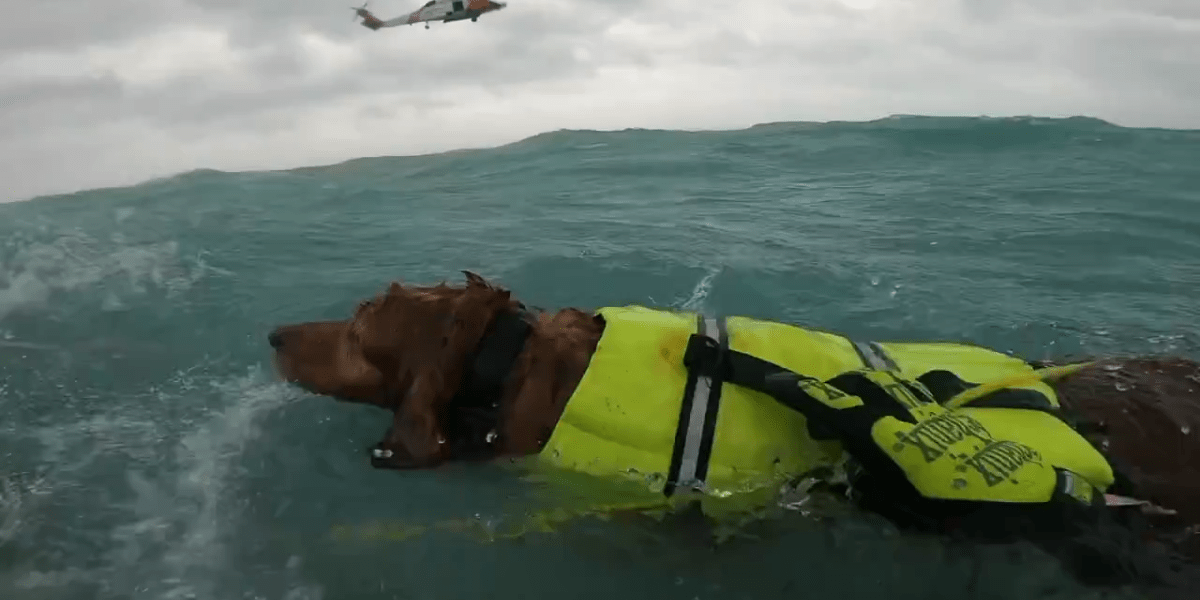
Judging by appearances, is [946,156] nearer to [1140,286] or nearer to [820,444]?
[1140,286]

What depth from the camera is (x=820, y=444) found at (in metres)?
3.18

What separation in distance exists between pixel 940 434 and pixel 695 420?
0.78 metres

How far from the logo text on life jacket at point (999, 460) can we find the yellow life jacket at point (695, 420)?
139mm

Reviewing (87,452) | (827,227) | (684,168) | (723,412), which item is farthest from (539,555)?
(684,168)

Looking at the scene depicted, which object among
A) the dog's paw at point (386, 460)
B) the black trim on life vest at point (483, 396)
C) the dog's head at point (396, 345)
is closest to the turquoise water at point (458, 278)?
the black trim on life vest at point (483, 396)

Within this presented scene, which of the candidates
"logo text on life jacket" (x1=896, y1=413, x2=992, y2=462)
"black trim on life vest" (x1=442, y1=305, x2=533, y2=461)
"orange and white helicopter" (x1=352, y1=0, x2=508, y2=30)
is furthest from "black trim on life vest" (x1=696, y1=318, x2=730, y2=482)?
"orange and white helicopter" (x1=352, y1=0, x2=508, y2=30)

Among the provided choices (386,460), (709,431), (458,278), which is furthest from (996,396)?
(458,278)

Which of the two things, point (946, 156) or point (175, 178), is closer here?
point (175, 178)

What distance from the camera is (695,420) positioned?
3.15m

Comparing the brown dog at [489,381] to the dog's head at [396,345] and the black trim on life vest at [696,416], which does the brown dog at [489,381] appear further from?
the black trim on life vest at [696,416]

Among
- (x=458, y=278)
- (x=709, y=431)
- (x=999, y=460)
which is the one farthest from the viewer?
(x=458, y=278)

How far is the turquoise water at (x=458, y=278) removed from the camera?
311 centimetres

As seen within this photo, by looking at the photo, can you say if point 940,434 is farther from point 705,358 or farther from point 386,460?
point 386,460

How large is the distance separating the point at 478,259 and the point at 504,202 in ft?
10.0
